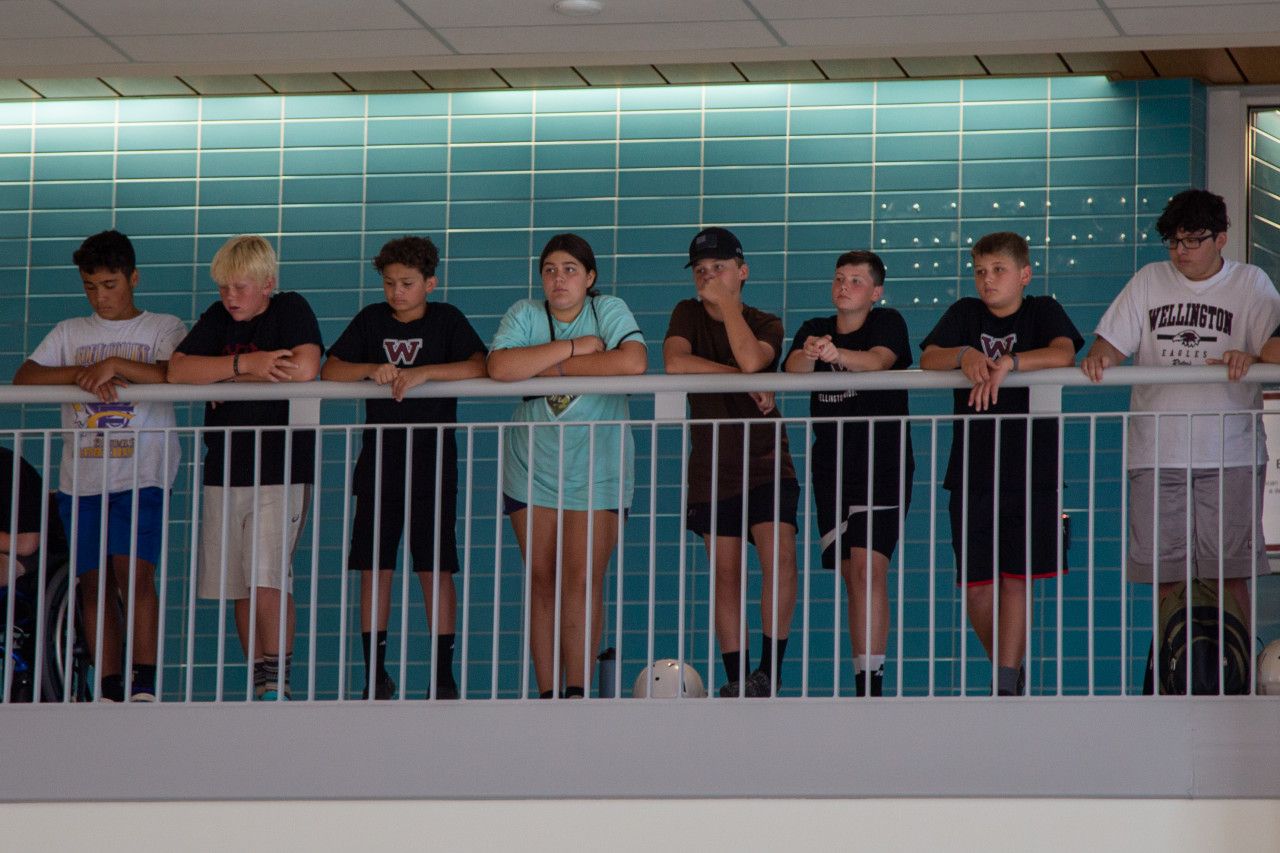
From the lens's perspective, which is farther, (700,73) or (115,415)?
(700,73)

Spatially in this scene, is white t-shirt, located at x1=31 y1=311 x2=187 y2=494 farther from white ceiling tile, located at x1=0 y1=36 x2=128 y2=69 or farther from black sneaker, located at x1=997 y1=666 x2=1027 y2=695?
black sneaker, located at x1=997 y1=666 x2=1027 y2=695

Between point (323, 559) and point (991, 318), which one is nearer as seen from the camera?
point (991, 318)

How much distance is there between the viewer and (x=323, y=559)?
600 centimetres

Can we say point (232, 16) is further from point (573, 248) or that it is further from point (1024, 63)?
point (1024, 63)

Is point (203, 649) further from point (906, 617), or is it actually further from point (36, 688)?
point (906, 617)

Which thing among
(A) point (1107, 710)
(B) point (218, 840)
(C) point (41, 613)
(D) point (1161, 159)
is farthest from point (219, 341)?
(D) point (1161, 159)

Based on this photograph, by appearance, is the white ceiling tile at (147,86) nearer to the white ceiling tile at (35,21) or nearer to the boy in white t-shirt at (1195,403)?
the white ceiling tile at (35,21)

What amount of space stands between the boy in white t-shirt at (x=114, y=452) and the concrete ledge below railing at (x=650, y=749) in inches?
10.5

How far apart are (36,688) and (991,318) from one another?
267cm

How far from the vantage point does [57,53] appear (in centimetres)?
521

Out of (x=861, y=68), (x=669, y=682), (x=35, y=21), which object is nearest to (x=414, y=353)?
(x=669, y=682)

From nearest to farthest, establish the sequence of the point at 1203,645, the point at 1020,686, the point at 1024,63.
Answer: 1. the point at 1203,645
2. the point at 1020,686
3. the point at 1024,63

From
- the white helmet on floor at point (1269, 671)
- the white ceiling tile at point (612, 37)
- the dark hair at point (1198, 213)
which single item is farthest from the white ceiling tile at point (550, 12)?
the white helmet on floor at point (1269, 671)

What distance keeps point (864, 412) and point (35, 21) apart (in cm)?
284
